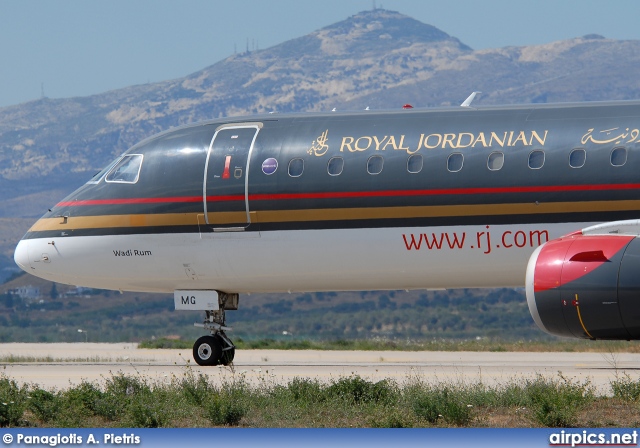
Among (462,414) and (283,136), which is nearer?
(462,414)

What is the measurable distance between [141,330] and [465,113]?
5326 centimetres

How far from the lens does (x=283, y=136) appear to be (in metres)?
25.2

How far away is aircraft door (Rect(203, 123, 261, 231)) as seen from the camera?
24891 millimetres

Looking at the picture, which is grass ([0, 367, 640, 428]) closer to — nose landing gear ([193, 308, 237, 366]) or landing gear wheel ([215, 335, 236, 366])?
nose landing gear ([193, 308, 237, 366])

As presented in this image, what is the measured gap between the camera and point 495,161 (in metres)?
23.2

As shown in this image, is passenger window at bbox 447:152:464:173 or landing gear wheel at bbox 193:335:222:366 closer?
passenger window at bbox 447:152:464:173

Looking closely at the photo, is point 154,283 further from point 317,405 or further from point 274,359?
point 317,405

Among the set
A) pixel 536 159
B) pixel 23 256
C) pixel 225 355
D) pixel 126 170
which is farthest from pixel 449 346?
pixel 536 159

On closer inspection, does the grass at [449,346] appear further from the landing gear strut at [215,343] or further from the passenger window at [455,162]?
the passenger window at [455,162]

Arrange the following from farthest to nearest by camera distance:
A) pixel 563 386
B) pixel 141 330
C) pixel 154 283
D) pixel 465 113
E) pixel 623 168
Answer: pixel 141 330
pixel 154 283
pixel 465 113
pixel 623 168
pixel 563 386

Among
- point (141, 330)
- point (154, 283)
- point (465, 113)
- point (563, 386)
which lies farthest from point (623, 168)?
point (141, 330)

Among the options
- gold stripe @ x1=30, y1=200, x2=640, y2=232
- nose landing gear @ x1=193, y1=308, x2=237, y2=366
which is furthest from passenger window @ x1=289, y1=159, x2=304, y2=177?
nose landing gear @ x1=193, y1=308, x2=237, y2=366

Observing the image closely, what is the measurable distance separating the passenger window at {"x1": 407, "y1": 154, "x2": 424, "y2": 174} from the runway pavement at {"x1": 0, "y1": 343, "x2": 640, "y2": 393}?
3.81 m

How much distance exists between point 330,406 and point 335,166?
23.8 feet
